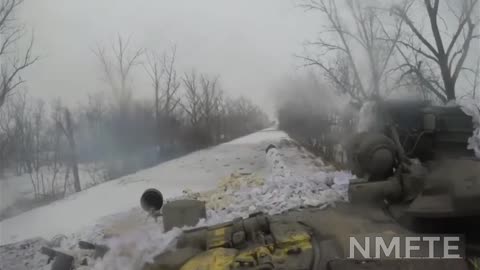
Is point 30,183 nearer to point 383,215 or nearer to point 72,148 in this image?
point 72,148

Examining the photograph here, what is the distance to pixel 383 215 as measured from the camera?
3338mm

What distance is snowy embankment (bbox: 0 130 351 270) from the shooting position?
3.79 metres

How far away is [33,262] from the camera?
687cm

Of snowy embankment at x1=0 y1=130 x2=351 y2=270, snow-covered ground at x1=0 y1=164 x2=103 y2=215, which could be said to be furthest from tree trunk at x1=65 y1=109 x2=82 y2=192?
snowy embankment at x1=0 y1=130 x2=351 y2=270

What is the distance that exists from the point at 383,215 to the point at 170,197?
324 inches

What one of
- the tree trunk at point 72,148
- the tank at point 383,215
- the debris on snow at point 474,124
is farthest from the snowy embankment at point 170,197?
the debris on snow at point 474,124

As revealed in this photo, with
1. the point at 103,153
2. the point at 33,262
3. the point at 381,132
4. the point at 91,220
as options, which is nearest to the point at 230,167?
the point at 103,153

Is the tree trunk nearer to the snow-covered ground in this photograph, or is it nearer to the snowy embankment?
the snow-covered ground

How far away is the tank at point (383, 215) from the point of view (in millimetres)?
2625

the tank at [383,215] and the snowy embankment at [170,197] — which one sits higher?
the tank at [383,215]

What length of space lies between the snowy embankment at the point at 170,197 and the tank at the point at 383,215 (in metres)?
0.47

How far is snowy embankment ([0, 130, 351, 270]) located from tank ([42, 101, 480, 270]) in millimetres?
471

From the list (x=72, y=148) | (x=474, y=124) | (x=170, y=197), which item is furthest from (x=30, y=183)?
(x=474, y=124)

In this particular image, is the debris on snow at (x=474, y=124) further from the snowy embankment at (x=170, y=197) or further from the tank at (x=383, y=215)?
the snowy embankment at (x=170, y=197)
